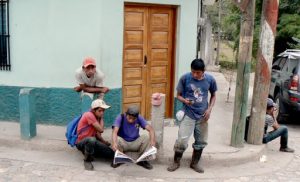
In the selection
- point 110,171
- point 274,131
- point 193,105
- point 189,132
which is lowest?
point 110,171

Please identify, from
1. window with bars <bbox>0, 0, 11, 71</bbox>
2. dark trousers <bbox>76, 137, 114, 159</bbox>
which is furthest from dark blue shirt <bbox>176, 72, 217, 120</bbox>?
window with bars <bbox>0, 0, 11, 71</bbox>

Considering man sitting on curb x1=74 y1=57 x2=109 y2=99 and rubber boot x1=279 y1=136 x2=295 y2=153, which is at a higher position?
man sitting on curb x1=74 y1=57 x2=109 y2=99

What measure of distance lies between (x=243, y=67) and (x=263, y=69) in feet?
1.58

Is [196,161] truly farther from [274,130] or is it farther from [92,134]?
[274,130]

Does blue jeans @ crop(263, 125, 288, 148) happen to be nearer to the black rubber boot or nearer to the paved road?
the paved road

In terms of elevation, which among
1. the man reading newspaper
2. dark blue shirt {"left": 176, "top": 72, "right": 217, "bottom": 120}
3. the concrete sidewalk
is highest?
dark blue shirt {"left": 176, "top": 72, "right": 217, "bottom": 120}

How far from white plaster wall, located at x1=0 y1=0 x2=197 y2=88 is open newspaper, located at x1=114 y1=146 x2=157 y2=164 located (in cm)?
182

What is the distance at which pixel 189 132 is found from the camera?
5.55m

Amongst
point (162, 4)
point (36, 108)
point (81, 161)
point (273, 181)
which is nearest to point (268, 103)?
point (273, 181)

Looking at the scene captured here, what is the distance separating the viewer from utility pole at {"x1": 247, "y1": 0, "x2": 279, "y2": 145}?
650cm

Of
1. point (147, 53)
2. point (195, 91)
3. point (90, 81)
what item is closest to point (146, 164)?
point (195, 91)

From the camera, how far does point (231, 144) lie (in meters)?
6.55

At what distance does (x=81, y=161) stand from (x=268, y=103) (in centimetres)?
323

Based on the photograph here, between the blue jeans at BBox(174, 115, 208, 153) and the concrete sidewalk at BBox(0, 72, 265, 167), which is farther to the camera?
the concrete sidewalk at BBox(0, 72, 265, 167)
